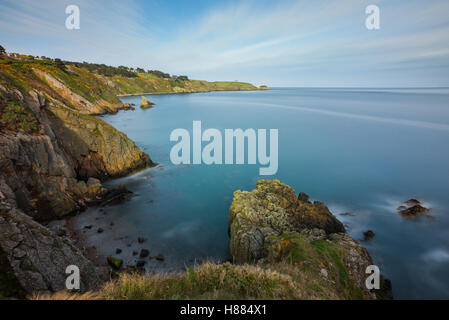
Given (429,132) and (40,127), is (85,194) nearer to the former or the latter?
(40,127)

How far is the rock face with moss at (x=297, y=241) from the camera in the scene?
783cm

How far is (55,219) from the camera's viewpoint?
15000 mm

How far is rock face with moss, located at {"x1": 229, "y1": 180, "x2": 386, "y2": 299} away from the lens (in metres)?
7.83

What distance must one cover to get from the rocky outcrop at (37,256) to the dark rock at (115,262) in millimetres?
2154

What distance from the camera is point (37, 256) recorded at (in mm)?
7660

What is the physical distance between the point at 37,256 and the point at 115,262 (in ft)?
15.7

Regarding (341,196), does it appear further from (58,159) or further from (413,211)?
(58,159)

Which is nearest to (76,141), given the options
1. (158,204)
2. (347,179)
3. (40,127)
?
(40,127)

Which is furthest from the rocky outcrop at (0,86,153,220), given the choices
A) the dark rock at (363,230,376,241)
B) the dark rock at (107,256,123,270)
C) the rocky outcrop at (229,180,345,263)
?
the dark rock at (363,230,376,241)

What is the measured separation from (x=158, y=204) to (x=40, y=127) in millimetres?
11989

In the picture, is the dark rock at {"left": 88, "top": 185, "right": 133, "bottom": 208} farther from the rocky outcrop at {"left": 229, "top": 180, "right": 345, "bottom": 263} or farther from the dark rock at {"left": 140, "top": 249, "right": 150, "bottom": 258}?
the rocky outcrop at {"left": 229, "top": 180, "right": 345, "bottom": 263}

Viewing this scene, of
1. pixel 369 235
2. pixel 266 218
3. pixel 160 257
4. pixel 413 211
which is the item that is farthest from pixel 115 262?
pixel 413 211

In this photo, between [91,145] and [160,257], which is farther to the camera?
[91,145]
